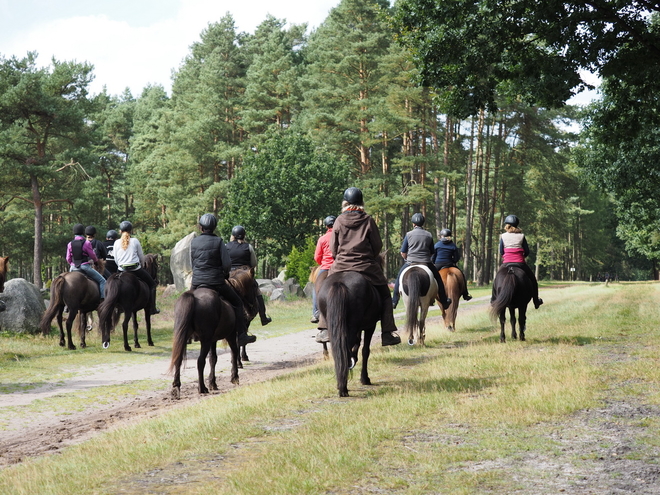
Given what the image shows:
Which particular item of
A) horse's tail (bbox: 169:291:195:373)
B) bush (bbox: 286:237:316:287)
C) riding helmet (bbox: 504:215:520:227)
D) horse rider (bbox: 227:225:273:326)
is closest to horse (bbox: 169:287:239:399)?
horse's tail (bbox: 169:291:195:373)

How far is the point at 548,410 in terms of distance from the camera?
6918 mm

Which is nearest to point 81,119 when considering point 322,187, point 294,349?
point 322,187

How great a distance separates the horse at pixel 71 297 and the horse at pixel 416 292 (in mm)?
7428

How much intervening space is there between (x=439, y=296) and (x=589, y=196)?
7217cm

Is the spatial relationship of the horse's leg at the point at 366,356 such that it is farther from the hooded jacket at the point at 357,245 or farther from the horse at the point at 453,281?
the horse at the point at 453,281

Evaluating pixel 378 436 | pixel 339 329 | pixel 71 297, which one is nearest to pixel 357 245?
pixel 339 329

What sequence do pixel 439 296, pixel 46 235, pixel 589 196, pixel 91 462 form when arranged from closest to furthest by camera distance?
pixel 91 462 < pixel 439 296 < pixel 46 235 < pixel 589 196

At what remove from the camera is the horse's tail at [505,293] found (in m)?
13.4

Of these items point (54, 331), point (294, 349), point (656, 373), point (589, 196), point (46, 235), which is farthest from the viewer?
point (589, 196)

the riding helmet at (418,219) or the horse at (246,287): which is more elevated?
the riding helmet at (418,219)

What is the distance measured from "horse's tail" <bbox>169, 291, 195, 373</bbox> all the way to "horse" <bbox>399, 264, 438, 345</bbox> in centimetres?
452

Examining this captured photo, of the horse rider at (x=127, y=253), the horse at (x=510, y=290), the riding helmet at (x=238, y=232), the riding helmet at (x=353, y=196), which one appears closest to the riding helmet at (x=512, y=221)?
the horse at (x=510, y=290)

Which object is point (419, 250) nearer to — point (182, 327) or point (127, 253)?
point (182, 327)

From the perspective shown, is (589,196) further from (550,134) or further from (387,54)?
(387,54)
